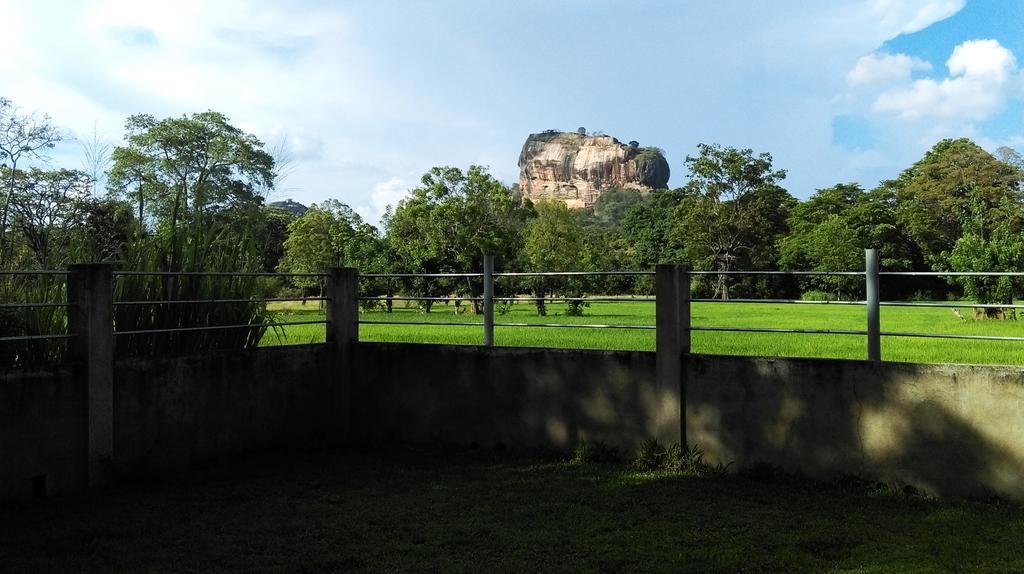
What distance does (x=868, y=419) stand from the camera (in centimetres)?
554

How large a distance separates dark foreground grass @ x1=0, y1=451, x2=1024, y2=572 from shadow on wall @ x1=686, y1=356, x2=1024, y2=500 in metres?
0.20

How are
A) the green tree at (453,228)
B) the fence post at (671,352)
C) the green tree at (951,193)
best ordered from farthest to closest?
the green tree at (951,193), the green tree at (453,228), the fence post at (671,352)

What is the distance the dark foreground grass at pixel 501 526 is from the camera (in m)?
4.12

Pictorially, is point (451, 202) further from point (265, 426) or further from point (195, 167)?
point (265, 426)

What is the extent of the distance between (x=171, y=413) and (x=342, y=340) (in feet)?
5.68

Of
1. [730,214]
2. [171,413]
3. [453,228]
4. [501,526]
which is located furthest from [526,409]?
[730,214]

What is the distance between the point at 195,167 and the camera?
39688 mm

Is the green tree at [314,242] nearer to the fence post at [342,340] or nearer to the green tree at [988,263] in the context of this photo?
the green tree at [988,263]

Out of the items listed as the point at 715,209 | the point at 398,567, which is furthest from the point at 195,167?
the point at 398,567

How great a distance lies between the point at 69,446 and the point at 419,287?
81.7 feet

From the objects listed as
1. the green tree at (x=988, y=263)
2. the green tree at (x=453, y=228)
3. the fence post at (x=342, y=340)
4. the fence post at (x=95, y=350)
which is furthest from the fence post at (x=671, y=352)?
the green tree at (x=453, y=228)

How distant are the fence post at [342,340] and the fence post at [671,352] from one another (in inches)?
108

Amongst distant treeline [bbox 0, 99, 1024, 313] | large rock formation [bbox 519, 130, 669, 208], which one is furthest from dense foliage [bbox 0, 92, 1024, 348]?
large rock formation [bbox 519, 130, 669, 208]

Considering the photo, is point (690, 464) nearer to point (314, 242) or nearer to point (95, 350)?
point (95, 350)
